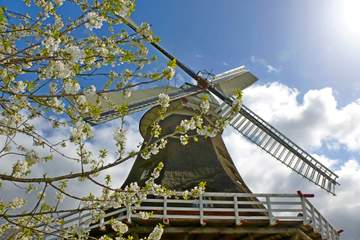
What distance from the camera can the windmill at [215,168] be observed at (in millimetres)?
9969

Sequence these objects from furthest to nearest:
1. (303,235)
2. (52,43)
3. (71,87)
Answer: (303,235) < (71,87) < (52,43)

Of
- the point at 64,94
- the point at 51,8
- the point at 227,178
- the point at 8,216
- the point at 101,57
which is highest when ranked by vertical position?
the point at 227,178

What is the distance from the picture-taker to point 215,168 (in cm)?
1357

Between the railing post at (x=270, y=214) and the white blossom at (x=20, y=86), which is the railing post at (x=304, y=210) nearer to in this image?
the railing post at (x=270, y=214)

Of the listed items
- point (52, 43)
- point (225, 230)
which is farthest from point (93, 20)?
point (225, 230)

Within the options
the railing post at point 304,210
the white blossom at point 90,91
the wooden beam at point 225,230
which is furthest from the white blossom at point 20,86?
the railing post at point 304,210

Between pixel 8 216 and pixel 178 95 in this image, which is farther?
pixel 178 95

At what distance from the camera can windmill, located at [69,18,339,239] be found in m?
9.97

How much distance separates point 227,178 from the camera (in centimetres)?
1305

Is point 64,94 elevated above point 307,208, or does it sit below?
below

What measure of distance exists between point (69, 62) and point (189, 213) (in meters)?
8.11

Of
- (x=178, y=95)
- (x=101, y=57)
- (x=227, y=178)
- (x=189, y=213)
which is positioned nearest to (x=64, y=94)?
(x=101, y=57)

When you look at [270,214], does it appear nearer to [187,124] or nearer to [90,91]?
[187,124]

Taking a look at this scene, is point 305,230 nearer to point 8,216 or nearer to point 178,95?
point 178,95
